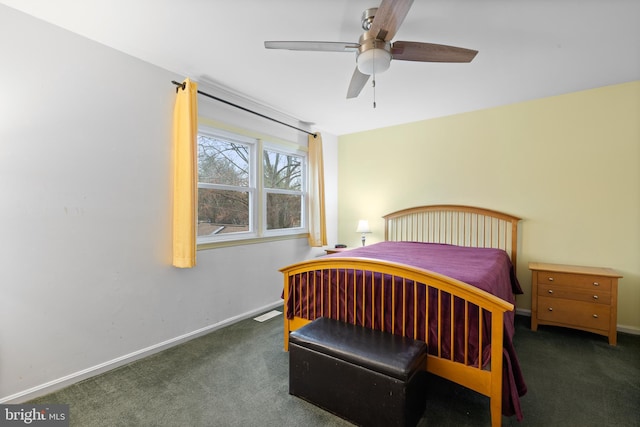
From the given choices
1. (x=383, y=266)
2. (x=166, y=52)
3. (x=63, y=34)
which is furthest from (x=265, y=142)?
(x=383, y=266)

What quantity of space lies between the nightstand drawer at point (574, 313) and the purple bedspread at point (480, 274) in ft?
1.08

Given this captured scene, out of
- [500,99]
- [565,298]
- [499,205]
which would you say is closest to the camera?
[565,298]

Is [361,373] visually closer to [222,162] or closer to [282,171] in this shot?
[222,162]

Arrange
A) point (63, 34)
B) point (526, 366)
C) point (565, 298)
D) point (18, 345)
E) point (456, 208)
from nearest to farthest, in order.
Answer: point (18, 345), point (63, 34), point (526, 366), point (565, 298), point (456, 208)

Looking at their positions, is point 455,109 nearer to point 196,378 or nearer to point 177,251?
point 177,251

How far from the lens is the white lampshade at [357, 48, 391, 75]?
1.65 metres


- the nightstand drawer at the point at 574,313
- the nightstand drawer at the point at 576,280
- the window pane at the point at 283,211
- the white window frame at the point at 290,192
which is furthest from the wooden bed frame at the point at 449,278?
the window pane at the point at 283,211

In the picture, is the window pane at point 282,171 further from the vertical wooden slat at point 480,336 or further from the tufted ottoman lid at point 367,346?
the vertical wooden slat at point 480,336

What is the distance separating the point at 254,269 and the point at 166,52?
2199 millimetres

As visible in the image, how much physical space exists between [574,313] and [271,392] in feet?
9.06

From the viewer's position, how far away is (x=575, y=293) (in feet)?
8.77

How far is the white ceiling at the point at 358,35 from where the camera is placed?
1749mm

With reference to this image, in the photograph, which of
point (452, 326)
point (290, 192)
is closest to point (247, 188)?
point (290, 192)

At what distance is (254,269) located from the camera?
3.31 m
